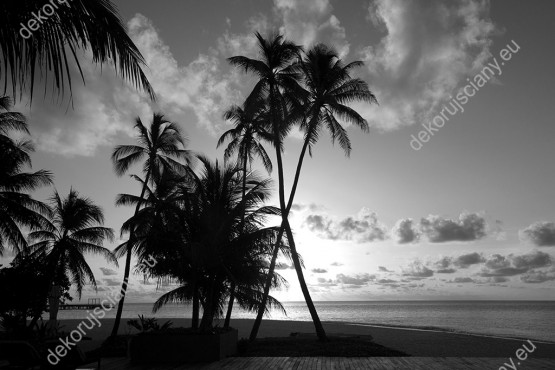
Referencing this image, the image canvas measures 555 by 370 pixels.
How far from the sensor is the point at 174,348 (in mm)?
10789

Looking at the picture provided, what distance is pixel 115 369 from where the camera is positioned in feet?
32.4

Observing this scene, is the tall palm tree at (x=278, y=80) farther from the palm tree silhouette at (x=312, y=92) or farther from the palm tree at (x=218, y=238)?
the palm tree at (x=218, y=238)

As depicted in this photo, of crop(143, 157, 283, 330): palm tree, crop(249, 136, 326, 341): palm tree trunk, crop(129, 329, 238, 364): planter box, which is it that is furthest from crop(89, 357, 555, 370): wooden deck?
crop(249, 136, 326, 341): palm tree trunk

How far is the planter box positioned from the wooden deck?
0.37 m

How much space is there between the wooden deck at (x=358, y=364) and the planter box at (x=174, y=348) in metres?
0.37

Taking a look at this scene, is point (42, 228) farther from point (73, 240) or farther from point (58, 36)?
point (58, 36)

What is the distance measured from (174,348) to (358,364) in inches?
178

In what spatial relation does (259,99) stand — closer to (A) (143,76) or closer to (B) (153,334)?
(B) (153,334)

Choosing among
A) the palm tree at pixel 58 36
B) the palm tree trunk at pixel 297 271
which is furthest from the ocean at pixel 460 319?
the palm tree at pixel 58 36

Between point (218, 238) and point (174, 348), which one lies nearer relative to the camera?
point (174, 348)

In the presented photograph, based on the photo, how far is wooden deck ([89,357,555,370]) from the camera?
9.84 meters

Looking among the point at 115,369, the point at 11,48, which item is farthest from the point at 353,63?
the point at 11,48

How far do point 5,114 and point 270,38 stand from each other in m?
11.5

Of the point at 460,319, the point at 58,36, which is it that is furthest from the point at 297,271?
the point at 460,319
